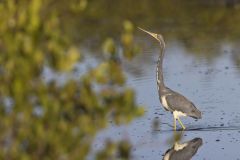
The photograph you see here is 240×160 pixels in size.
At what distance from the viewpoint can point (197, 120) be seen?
10594 mm

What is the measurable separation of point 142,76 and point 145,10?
12637 millimetres

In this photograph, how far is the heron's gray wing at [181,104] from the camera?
957 cm

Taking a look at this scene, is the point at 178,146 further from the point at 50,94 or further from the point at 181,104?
the point at 50,94

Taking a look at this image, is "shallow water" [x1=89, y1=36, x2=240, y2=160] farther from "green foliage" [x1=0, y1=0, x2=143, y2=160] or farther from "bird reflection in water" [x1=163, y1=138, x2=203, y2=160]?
"green foliage" [x1=0, y1=0, x2=143, y2=160]

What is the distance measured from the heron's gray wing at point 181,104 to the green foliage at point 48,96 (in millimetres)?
6033

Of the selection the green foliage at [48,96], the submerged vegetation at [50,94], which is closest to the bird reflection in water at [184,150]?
the submerged vegetation at [50,94]

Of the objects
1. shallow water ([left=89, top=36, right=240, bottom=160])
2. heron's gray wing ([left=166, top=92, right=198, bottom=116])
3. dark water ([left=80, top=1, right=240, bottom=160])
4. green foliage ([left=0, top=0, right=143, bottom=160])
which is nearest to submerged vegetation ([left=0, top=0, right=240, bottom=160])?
green foliage ([left=0, top=0, right=143, bottom=160])

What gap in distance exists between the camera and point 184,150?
884 cm

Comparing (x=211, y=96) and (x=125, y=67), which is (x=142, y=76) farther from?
(x=211, y=96)

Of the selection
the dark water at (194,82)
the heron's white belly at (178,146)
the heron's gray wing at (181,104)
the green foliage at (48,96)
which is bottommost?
the dark water at (194,82)

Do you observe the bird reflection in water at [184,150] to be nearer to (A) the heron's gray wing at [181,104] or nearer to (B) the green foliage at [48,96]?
(A) the heron's gray wing at [181,104]

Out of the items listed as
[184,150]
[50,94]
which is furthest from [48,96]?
[184,150]

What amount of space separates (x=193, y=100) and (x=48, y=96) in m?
8.81

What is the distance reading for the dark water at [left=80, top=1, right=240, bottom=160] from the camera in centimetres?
924
